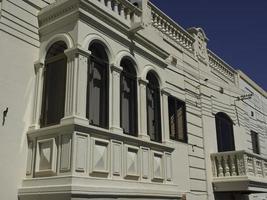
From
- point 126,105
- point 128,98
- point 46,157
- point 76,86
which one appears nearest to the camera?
point 46,157

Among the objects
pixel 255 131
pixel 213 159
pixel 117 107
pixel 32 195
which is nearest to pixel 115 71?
pixel 117 107

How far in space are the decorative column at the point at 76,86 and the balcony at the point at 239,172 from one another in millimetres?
6399

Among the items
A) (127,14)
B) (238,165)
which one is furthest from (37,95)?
(238,165)

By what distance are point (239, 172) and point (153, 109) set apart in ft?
12.8

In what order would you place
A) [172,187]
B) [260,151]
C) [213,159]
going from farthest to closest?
[260,151]
[213,159]
[172,187]

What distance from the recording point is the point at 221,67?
16.3 meters

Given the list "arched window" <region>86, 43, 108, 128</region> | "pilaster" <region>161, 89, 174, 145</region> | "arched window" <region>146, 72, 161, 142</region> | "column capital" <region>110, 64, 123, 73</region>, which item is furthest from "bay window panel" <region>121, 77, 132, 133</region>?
"pilaster" <region>161, 89, 174, 145</region>

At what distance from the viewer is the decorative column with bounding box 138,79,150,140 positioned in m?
8.91

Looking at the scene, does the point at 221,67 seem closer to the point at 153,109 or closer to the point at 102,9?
the point at 153,109

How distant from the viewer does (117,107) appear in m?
8.27

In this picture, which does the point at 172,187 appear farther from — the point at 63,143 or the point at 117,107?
the point at 63,143

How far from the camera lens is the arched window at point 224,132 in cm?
1424

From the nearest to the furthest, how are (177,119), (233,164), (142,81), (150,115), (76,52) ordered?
(76,52) < (142,81) < (150,115) < (177,119) < (233,164)

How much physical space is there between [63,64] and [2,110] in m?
1.57
